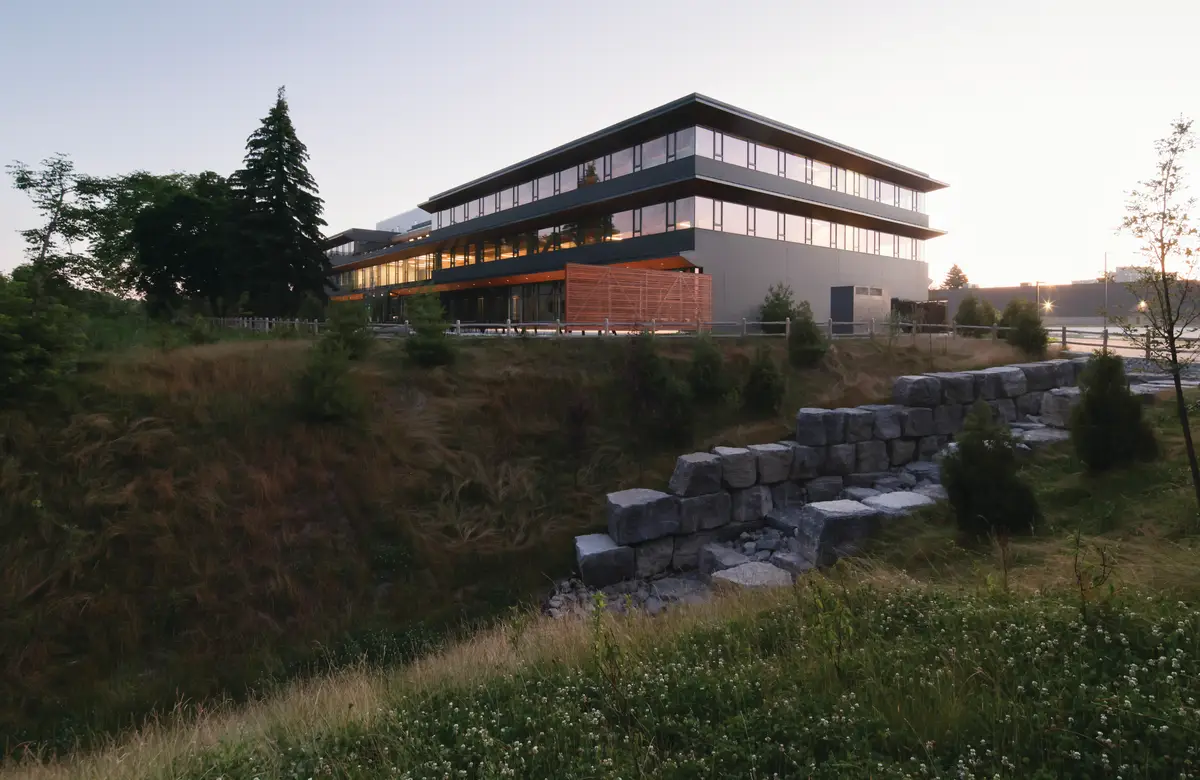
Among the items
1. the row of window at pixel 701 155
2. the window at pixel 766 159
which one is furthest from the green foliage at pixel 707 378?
the window at pixel 766 159

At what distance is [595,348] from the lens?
18297 millimetres

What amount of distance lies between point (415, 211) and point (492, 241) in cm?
5121

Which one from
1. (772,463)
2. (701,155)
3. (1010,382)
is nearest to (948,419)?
(1010,382)

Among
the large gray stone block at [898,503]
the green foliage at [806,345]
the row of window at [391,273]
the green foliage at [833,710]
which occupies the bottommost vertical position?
the large gray stone block at [898,503]

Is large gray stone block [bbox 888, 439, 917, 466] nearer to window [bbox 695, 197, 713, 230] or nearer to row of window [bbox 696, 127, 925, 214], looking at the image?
window [bbox 695, 197, 713, 230]

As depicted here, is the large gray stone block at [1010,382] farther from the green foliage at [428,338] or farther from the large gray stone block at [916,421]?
the green foliage at [428,338]

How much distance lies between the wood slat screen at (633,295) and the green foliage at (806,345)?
265 inches

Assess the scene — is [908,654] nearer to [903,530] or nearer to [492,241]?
[903,530]

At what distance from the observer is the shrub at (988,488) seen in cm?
855

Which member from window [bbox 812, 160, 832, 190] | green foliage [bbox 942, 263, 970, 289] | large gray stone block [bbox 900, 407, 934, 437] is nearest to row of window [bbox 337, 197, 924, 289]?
window [bbox 812, 160, 832, 190]

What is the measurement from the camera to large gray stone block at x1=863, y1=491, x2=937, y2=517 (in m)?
10.2

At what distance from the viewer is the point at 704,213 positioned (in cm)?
3062

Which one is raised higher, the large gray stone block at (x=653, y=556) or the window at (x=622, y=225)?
the window at (x=622, y=225)

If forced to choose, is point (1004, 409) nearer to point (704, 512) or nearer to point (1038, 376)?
point (1038, 376)
